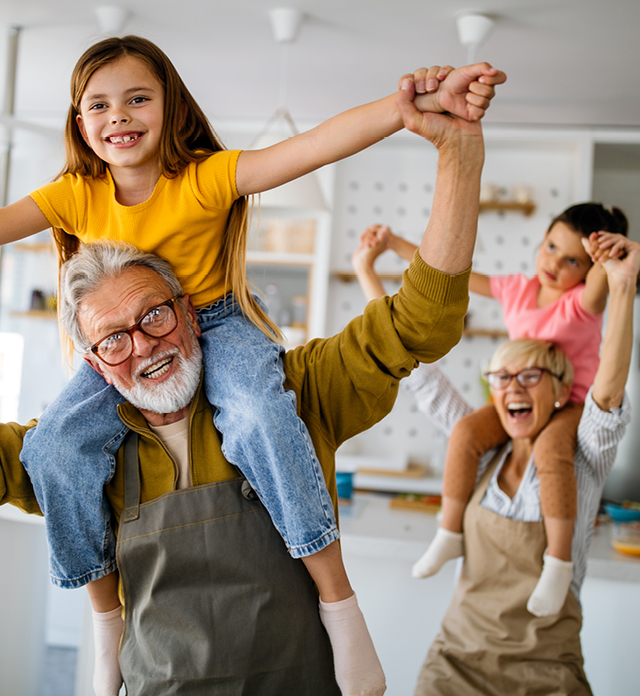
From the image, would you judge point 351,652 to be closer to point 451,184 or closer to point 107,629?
point 107,629

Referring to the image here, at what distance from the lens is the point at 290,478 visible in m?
1.02

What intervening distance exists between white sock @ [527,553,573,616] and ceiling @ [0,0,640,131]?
1873 millimetres

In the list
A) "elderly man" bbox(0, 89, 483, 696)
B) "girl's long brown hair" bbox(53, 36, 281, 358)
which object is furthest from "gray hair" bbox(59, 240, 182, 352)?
"girl's long brown hair" bbox(53, 36, 281, 358)

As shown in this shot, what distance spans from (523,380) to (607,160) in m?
2.77

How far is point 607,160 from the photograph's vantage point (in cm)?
402

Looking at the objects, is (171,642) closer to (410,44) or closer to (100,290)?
(100,290)

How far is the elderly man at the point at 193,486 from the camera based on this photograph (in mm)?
1057

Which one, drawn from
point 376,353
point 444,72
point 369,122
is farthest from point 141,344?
point 444,72

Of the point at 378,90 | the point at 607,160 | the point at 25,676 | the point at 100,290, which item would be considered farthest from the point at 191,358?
the point at 607,160

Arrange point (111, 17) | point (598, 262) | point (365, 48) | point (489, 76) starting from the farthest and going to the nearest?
point (365, 48) → point (111, 17) → point (598, 262) → point (489, 76)

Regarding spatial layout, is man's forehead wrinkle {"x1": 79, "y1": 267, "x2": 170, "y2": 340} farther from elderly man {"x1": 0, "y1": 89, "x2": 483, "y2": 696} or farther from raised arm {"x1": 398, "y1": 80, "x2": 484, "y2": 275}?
raised arm {"x1": 398, "y1": 80, "x2": 484, "y2": 275}

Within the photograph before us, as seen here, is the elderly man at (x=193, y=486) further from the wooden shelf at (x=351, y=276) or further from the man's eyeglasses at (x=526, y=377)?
the wooden shelf at (x=351, y=276)

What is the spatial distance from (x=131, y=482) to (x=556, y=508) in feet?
3.42

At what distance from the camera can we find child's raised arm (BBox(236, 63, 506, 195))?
84cm
